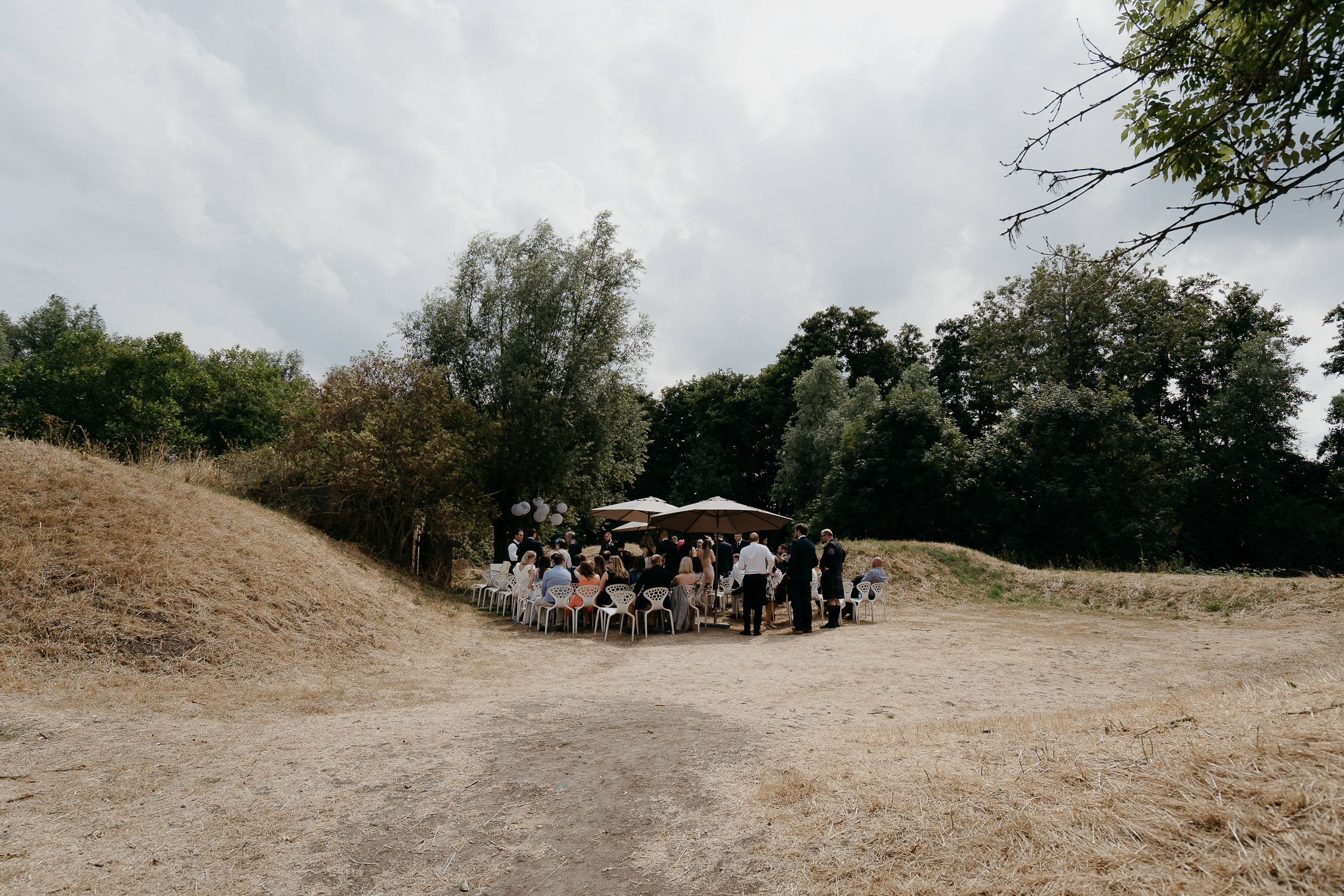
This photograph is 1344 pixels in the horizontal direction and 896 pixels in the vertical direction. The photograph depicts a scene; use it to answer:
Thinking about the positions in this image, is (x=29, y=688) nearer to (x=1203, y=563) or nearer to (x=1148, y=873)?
(x=1148, y=873)

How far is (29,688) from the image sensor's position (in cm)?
621

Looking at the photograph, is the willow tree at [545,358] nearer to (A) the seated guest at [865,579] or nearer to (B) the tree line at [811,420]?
(B) the tree line at [811,420]

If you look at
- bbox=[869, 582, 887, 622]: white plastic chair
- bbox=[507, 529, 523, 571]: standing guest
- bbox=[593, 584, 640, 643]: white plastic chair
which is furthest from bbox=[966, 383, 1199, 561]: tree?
bbox=[507, 529, 523, 571]: standing guest

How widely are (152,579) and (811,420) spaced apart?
31.5 meters

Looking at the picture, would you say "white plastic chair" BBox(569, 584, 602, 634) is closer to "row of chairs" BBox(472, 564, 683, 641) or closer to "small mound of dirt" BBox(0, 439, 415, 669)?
"row of chairs" BBox(472, 564, 683, 641)

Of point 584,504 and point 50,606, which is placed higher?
point 584,504


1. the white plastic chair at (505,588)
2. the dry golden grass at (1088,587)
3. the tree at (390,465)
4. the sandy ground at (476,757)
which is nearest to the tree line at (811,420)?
the tree at (390,465)

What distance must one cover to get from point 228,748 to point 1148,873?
6127 millimetres

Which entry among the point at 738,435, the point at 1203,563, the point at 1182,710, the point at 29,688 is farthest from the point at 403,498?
the point at 1203,563

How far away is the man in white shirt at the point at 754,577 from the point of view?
1139 centimetres

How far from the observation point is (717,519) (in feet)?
49.5

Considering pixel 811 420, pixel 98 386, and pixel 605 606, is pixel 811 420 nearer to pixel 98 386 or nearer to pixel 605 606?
pixel 605 606

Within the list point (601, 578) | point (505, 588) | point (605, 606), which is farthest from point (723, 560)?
point (505, 588)

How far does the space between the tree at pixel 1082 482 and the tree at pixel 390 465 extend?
2032 cm
